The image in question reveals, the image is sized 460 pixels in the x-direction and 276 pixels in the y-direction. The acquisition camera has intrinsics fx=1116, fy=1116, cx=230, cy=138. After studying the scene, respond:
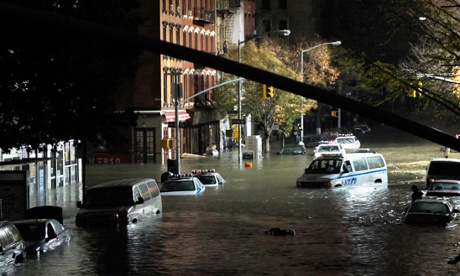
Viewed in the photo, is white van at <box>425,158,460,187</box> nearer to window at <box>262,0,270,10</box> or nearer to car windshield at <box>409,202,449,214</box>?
car windshield at <box>409,202,449,214</box>

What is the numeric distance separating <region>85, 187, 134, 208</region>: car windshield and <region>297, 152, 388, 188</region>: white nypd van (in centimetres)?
1945

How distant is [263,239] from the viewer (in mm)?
32156

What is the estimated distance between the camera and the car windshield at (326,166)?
52.9m

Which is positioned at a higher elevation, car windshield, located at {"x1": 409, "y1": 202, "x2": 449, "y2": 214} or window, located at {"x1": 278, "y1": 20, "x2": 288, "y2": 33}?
window, located at {"x1": 278, "y1": 20, "x2": 288, "y2": 33}

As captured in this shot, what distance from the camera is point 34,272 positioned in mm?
24234

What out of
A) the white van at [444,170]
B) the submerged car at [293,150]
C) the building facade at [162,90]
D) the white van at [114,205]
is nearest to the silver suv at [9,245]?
the white van at [114,205]

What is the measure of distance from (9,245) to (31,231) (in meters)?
3.47

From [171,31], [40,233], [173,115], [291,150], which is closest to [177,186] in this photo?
[40,233]

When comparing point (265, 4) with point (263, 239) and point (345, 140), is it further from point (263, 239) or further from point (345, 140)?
point (263, 239)

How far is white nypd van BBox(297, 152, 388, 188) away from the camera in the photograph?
172 ft

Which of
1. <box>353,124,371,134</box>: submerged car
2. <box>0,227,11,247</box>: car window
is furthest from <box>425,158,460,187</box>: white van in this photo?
<box>353,124,371,134</box>: submerged car

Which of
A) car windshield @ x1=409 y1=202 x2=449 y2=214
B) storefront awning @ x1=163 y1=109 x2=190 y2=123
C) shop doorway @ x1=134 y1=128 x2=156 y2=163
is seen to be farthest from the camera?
storefront awning @ x1=163 y1=109 x2=190 y2=123

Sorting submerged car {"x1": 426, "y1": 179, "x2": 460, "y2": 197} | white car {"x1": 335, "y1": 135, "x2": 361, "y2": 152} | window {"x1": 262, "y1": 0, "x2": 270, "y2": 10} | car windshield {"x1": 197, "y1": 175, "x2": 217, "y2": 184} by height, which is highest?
window {"x1": 262, "y1": 0, "x2": 270, "y2": 10}

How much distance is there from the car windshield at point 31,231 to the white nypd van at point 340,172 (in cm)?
2572
